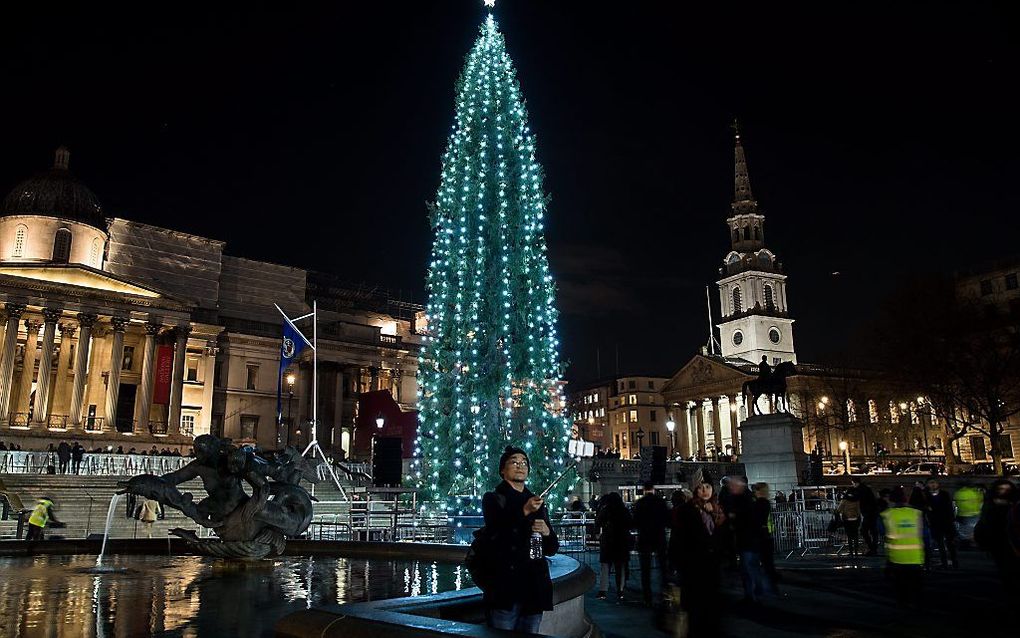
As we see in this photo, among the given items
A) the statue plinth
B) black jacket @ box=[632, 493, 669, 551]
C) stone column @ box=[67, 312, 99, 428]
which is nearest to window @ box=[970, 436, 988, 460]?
the statue plinth

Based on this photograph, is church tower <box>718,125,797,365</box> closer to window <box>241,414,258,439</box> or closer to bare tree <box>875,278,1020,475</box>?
bare tree <box>875,278,1020,475</box>

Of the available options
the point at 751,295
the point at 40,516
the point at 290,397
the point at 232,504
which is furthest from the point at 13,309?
the point at 751,295

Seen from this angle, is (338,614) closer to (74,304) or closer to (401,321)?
(74,304)

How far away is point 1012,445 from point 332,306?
7386 centimetres

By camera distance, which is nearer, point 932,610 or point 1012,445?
point 932,610

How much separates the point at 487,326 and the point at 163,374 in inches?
1559

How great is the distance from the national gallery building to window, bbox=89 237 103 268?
97 mm

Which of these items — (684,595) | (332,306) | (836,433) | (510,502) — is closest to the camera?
(510,502)

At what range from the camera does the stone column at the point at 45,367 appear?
46875 millimetres

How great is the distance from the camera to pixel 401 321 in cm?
7694

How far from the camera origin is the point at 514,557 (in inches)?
190

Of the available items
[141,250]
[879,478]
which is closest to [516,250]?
[879,478]

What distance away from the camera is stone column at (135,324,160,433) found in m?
50.9

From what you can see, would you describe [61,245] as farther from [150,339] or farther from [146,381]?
[146,381]
